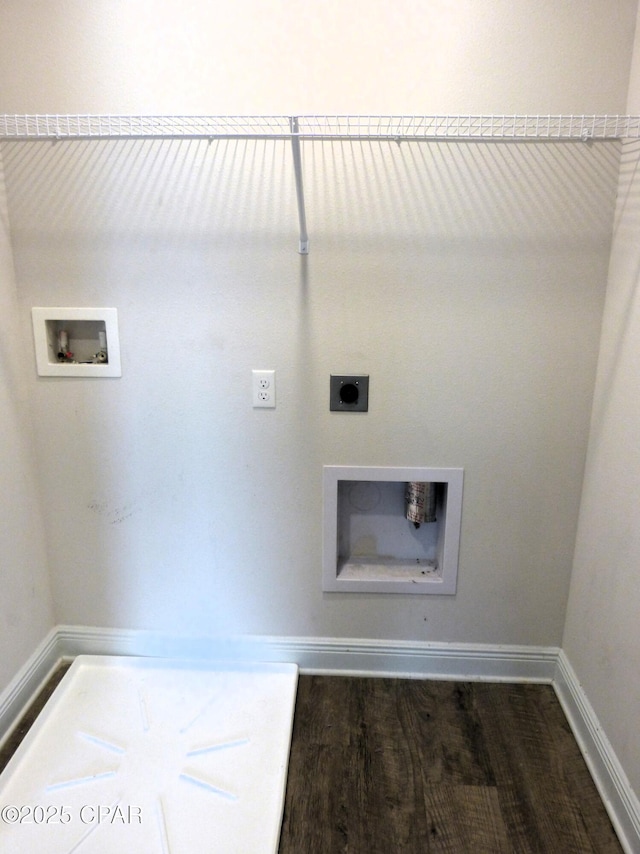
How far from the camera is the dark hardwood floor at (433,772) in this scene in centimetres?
114

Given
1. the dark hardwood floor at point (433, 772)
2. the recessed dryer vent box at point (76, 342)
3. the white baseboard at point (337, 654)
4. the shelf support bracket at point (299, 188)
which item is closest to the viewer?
the shelf support bracket at point (299, 188)

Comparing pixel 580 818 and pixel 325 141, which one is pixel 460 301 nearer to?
pixel 325 141

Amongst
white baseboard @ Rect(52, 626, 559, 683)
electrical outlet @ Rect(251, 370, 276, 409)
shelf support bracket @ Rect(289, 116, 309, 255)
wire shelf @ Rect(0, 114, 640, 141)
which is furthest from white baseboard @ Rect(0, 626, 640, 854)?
wire shelf @ Rect(0, 114, 640, 141)

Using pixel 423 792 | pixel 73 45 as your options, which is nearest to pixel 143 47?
pixel 73 45

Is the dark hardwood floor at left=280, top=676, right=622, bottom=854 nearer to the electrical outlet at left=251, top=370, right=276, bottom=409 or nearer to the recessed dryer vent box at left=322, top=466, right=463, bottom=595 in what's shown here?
the recessed dryer vent box at left=322, top=466, right=463, bottom=595

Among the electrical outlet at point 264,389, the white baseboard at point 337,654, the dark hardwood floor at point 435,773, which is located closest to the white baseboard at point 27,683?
the white baseboard at point 337,654

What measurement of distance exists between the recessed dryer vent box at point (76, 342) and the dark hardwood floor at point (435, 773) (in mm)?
1245

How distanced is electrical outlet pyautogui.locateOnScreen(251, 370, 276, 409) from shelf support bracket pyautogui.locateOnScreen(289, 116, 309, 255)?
367mm

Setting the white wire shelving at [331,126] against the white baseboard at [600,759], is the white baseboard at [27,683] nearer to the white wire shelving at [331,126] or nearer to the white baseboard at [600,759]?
the white wire shelving at [331,126]

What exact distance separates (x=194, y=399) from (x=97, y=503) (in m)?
0.49

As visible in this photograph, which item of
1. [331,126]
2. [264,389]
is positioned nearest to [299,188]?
[331,126]

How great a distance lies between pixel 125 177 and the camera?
1331mm

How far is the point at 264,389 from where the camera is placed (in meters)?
1.42

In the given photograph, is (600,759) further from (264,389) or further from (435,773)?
(264,389)
